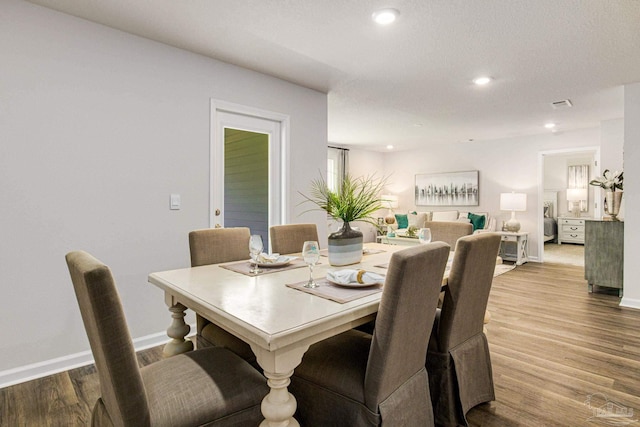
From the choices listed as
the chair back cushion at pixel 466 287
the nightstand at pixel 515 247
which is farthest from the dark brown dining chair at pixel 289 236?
the nightstand at pixel 515 247

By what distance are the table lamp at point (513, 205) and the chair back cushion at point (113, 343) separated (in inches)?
255

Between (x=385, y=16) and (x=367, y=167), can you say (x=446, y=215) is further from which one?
(x=385, y=16)

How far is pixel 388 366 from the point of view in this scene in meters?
1.24

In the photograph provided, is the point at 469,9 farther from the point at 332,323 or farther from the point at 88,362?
the point at 88,362

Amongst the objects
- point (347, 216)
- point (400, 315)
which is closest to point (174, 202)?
point (347, 216)

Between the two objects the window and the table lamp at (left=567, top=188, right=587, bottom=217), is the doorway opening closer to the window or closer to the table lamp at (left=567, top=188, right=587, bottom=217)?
the window

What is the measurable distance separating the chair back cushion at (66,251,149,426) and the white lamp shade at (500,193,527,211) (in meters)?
6.52

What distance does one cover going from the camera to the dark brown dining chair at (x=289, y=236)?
2559mm

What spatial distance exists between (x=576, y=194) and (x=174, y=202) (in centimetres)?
903

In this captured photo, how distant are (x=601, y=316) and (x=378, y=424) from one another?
330cm

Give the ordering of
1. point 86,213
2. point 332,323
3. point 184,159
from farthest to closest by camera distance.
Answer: point 184,159 < point 86,213 < point 332,323

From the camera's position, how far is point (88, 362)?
2445mm

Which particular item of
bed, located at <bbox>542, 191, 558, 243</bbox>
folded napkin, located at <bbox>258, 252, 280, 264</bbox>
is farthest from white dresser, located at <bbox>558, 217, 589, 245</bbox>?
folded napkin, located at <bbox>258, 252, 280, 264</bbox>

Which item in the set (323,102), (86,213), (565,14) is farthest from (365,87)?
(86,213)
